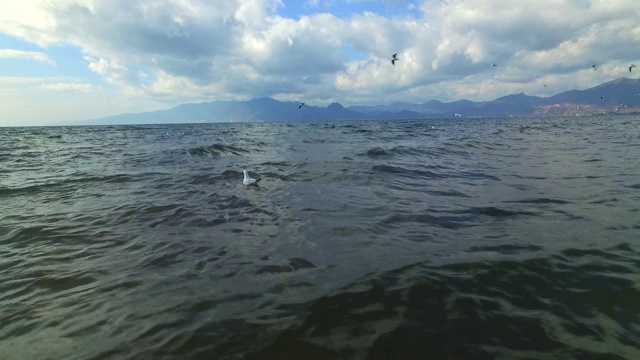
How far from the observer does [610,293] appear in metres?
4.66

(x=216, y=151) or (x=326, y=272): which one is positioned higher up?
(x=216, y=151)

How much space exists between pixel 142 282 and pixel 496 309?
17.2 feet

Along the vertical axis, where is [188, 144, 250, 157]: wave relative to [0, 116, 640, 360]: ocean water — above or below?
above

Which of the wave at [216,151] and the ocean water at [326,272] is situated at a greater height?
the wave at [216,151]

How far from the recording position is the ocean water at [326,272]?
3.82 meters

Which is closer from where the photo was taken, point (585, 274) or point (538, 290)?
point (538, 290)

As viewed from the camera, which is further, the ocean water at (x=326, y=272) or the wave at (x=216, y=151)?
the wave at (x=216, y=151)

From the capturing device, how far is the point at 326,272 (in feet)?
18.2

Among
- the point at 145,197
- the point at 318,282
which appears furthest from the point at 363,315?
the point at 145,197

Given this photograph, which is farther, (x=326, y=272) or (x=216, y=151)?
(x=216, y=151)

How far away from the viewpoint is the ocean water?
12.5 ft

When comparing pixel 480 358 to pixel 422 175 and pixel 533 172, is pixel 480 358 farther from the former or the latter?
pixel 533 172

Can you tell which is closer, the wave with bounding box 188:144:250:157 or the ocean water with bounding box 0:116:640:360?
the ocean water with bounding box 0:116:640:360

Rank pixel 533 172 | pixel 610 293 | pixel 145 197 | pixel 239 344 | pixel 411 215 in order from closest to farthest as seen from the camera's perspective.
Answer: pixel 239 344 < pixel 610 293 < pixel 411 215 < pixel 145 197 < pixel 533 172
